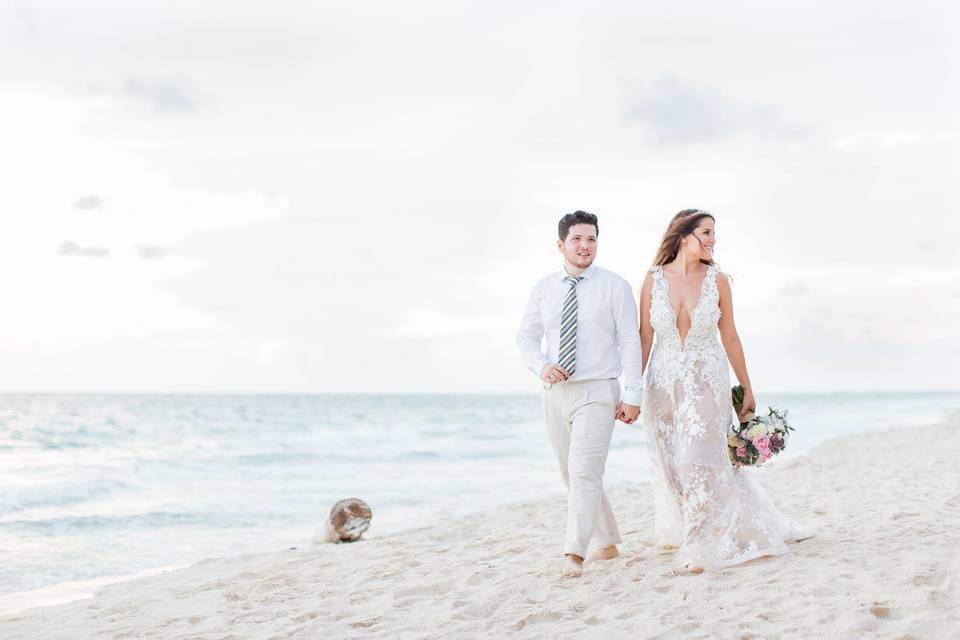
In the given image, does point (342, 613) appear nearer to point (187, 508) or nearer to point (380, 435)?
point (187, 508)

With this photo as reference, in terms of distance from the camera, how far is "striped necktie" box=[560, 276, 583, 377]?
5055mm

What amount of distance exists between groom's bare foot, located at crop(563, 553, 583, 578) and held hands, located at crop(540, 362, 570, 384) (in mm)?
1069

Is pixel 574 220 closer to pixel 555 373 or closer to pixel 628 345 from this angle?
pixel 628 345

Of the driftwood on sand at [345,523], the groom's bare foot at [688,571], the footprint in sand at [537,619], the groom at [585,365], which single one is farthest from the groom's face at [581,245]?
the driftwood on sand at [345,523]

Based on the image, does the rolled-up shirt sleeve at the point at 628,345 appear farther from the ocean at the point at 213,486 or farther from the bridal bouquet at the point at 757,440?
the ocean at the point at 213,486

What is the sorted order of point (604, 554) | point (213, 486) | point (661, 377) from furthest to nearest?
point (213, 486)
point (604, 554)
point (661, 377)

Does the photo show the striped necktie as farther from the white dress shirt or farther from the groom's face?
the groom's face

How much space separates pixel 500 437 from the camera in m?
29.4

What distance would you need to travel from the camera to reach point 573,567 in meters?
5.18

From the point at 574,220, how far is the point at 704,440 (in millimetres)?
1521

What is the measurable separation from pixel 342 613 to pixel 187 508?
8.83m

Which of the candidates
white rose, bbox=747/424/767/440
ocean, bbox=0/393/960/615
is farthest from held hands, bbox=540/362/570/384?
ocean, bbox=0/393/960/615

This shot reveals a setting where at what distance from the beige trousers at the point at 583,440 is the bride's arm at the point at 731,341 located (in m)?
0.79

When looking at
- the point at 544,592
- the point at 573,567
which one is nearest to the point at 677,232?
the point at 573,567
